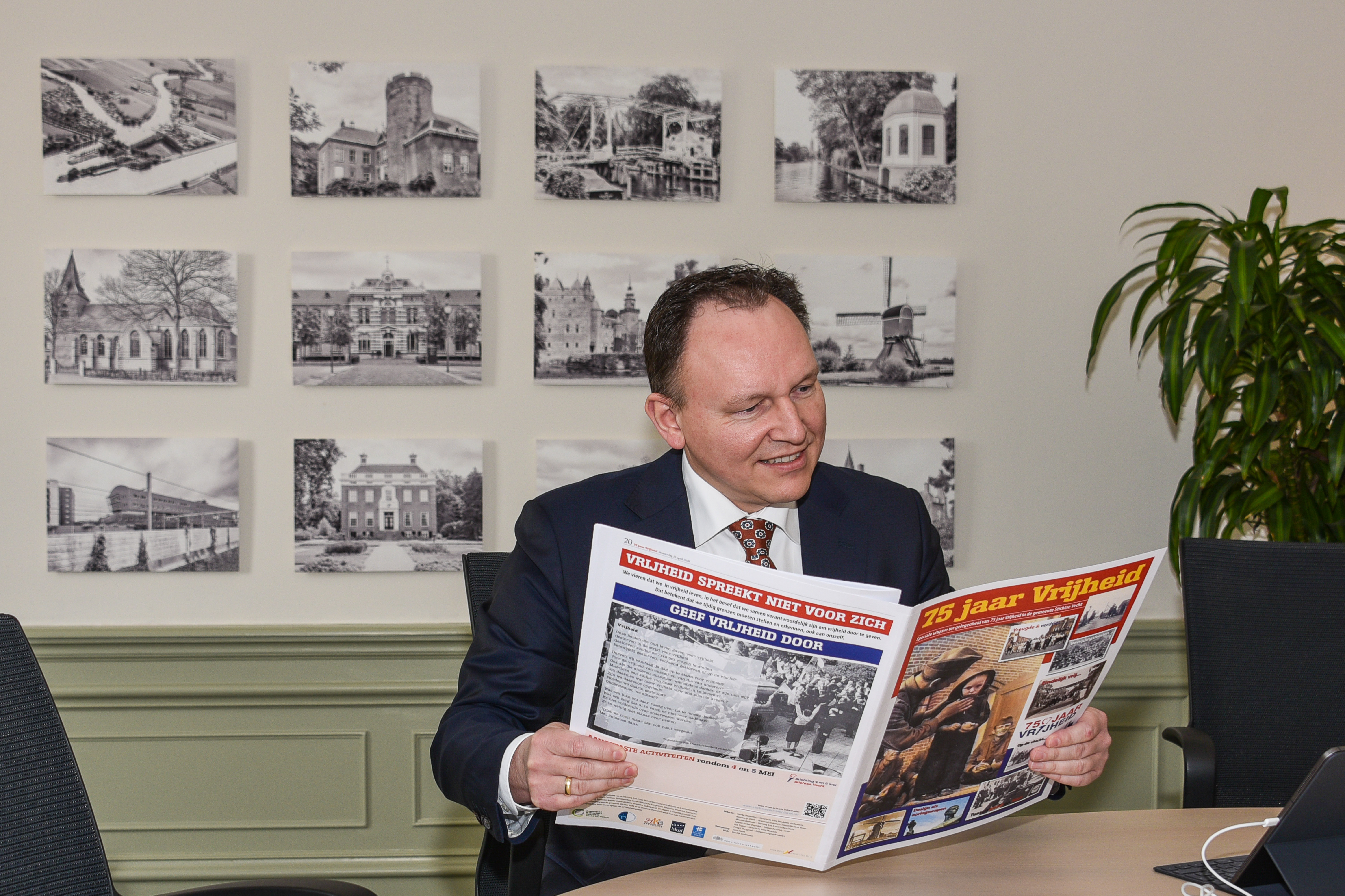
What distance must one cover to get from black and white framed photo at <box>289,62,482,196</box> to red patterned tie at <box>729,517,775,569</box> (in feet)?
5.12

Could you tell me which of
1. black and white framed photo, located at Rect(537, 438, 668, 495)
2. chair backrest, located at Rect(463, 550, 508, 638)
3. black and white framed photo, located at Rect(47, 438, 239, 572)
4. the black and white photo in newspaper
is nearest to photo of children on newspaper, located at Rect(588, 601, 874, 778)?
the black and white photo in newspaper

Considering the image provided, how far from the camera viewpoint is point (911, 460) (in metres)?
2.71

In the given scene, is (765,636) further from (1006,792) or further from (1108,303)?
(1108,303)

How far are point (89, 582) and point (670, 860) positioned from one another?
6.54 feet

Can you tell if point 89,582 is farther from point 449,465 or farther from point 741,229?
point 741,229

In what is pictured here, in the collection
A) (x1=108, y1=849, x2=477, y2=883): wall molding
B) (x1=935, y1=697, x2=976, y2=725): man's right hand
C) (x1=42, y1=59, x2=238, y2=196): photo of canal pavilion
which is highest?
(x1=42, y1=59, x2=238, y2=196): photo of canal pavilion

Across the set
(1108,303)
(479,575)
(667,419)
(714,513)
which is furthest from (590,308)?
(1108,303)

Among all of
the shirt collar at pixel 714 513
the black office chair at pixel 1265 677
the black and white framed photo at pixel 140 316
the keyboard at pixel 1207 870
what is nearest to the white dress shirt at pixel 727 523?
the shirt collar at pixel 714 513

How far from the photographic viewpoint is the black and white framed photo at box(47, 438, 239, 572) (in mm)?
2590

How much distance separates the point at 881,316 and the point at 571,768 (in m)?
1.90

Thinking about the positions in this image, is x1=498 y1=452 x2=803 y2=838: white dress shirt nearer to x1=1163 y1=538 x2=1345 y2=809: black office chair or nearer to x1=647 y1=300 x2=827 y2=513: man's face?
x1=647 y1=300 x2=827 y2=513: man's face

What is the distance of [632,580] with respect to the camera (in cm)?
102

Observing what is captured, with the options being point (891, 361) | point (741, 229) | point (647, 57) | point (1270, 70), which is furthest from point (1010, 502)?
point (647, 57)

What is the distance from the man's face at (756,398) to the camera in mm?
1443
